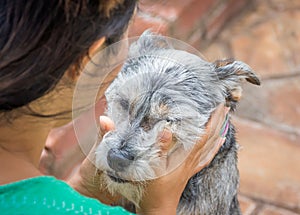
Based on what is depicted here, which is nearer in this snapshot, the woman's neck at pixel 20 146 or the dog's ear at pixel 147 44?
the woman's neck at pixel 20 146

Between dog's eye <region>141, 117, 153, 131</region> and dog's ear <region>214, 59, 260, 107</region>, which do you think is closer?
dog's eye <region>141, 117, 153, 131</region>

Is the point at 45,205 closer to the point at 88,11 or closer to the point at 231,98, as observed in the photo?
the point at 88,11

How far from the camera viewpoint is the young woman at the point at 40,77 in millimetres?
1345

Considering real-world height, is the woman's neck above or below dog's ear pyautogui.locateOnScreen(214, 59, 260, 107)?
above

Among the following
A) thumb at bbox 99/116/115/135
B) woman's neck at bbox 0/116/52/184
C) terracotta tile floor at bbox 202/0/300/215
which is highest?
woman's neck at bbox 0/116/52/184

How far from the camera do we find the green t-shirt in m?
1.42

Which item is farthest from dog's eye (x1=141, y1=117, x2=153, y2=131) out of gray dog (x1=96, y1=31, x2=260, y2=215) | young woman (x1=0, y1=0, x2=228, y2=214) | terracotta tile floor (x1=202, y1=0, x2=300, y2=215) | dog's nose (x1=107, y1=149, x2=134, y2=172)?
terracotta tile floor (x1=202, y1=0, x2=300, y2=215)

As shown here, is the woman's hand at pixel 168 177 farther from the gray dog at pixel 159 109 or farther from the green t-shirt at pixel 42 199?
the green t-shirt at pixel 42 199

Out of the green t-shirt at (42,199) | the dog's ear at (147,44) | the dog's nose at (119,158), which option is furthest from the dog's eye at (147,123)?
the green t-shirt at (42,199)

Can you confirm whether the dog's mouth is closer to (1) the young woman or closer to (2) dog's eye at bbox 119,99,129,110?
(2) dog's eye at bbox 119,99,129,110

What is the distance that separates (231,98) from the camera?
227 cm

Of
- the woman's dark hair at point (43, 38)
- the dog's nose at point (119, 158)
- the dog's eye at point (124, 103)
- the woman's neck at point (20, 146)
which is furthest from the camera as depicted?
the dog's eye at point (124, 103)

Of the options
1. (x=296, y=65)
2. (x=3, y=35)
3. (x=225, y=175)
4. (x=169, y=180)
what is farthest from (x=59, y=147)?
(x=3, y=35)

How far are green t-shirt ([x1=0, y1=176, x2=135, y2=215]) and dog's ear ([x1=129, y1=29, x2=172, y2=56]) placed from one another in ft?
2.82
